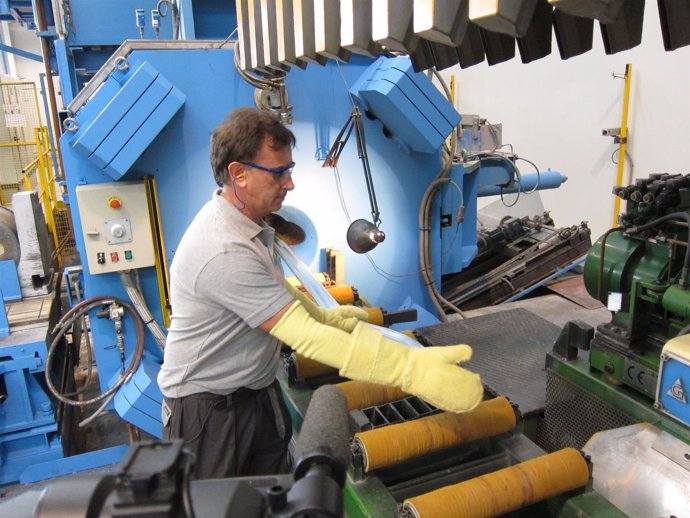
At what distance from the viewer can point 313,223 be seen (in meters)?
2.65

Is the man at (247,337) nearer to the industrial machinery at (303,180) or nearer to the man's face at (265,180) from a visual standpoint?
the man's face at (265,180)

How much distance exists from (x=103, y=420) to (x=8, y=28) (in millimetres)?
9685

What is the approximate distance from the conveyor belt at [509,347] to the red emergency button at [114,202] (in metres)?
1.41

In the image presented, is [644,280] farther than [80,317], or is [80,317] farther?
A: [80,317]

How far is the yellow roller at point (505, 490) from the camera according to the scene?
37.1 inches

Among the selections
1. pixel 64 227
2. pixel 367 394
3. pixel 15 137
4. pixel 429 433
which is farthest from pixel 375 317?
pixel 15 137

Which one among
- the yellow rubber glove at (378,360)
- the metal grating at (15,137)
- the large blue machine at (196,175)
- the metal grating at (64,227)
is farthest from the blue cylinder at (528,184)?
the metal grating at (15,137)

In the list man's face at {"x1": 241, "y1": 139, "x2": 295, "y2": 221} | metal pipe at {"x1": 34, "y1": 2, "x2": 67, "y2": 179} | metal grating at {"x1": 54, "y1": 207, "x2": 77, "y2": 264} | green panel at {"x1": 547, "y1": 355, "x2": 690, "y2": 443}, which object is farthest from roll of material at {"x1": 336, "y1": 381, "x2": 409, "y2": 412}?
metal grating at {"x1": 54, "y1": 207, "x2": 77, "y2": 264}

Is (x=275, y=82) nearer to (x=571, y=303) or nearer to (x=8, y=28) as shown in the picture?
(x=571, y=303)

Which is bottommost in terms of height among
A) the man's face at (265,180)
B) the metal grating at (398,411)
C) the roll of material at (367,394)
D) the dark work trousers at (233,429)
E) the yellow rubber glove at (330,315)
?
the dark work trousers at (233,429)

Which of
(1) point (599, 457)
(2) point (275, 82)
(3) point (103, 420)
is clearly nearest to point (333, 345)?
(1) point (599, 457)

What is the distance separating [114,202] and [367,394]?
4.93ft

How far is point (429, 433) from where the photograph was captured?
1135 mm

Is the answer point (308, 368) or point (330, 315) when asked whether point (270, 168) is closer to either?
point (330, 315)
